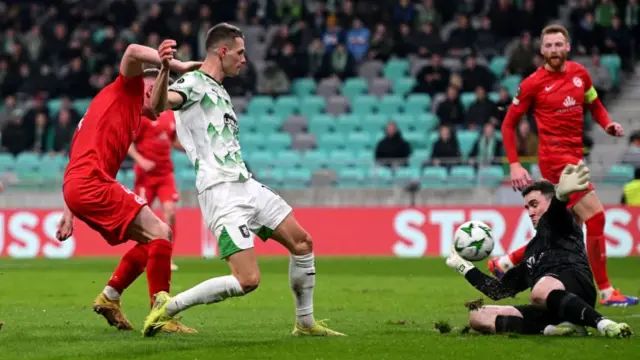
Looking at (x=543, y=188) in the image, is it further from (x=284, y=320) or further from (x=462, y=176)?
(x=462, y=176)

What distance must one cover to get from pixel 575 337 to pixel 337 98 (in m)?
18.3

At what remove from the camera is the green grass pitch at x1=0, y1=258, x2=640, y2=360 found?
770 centimetres

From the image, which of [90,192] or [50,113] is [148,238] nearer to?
[90,192]

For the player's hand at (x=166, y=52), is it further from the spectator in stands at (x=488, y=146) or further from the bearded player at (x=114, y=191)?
the spectator in stands at (x=488, y=146)

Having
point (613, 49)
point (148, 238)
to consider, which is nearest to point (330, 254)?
point (613, 49)

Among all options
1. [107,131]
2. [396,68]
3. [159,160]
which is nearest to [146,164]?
[159,160]

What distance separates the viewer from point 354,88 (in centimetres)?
2675

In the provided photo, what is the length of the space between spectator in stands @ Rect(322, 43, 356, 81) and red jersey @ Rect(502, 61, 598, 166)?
15.2m

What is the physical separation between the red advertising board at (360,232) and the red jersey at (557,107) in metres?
8.36

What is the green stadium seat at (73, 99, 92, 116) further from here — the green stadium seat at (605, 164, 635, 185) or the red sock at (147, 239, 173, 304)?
the red sock at (147, 239, 173, 304)

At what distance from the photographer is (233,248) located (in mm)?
8227

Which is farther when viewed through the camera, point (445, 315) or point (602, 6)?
point (602, 6)

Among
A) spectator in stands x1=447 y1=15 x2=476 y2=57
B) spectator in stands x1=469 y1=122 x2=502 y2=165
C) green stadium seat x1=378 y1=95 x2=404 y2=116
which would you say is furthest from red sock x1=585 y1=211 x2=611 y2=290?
spectator in stands x1=447 y1=15 x2=476 y2=57

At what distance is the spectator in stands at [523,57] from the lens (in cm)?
2494
